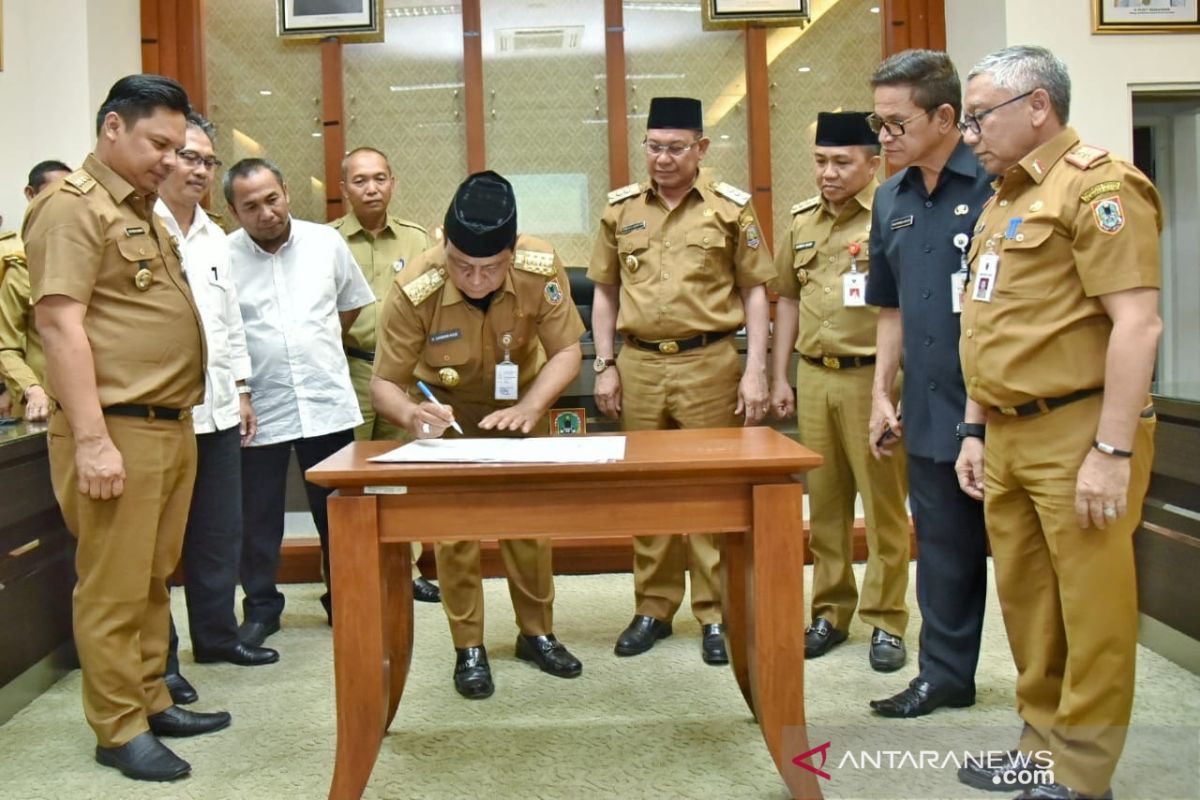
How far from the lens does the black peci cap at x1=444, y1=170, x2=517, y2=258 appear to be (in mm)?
2316

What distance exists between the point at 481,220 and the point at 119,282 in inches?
31.8

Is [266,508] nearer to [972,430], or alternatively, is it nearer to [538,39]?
[972,430]

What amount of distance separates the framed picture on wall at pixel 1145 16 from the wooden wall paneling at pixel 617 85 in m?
2.20

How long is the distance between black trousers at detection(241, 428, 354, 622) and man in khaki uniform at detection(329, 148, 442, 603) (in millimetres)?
314

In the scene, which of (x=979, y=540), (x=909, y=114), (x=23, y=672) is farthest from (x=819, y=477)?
(x=23, y=672)

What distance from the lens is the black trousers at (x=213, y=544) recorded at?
2.77 m

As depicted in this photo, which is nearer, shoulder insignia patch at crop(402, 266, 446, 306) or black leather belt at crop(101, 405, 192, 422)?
black leather belt at crop(101, 405, 192, 422)

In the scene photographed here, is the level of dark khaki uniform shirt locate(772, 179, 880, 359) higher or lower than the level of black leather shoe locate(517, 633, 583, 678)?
higher

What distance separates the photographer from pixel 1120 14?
436 cm

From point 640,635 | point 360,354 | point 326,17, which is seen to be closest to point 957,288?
point 640,635

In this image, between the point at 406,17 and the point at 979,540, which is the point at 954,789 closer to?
the point at 979,540

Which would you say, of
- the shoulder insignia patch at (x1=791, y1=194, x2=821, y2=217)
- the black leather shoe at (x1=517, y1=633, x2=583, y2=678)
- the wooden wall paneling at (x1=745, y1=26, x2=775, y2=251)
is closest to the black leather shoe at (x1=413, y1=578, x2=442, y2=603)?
the black leather shoe at (x1=517, y1=633, x2=583, y2=678)

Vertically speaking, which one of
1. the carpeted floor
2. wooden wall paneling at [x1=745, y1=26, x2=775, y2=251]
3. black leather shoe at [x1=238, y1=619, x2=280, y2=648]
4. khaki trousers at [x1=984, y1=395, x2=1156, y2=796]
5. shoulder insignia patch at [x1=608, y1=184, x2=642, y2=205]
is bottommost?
the carpeted floor

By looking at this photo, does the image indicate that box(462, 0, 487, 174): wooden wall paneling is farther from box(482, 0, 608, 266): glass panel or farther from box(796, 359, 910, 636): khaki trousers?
box(796, 359, 910, 636): khaki trousers
